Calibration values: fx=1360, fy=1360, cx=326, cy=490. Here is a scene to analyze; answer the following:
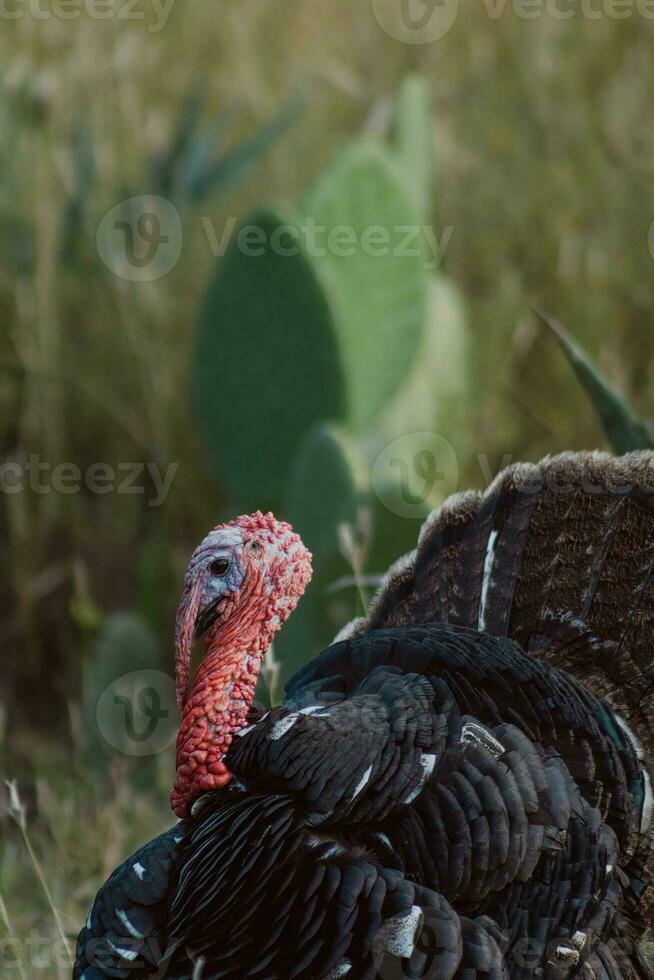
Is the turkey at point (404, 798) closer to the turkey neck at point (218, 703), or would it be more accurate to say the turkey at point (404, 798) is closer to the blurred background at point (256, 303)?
the turkey neck at point (218, 703)

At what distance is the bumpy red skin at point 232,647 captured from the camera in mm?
2205

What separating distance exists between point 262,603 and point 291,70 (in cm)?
463

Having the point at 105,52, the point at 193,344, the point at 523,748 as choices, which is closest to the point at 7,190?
the point at 105,52

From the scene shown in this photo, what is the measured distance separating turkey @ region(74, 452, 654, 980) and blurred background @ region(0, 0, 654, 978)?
798 mm

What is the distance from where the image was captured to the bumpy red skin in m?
2.21

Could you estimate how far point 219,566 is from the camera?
2.28 meters

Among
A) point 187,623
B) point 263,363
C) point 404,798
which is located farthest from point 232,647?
point 263,363

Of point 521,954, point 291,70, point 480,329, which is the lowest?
point 521,954

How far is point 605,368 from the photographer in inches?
198

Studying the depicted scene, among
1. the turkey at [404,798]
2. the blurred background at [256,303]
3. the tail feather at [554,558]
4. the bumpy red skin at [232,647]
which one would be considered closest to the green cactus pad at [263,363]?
the blurred background at [256,303]

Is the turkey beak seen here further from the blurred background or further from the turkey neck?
the blurred background

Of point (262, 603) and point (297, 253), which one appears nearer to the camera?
point (262, 603)

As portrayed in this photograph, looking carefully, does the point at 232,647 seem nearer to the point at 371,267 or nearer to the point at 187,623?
the point at 187,623

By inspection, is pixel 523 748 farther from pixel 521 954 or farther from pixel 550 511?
pixel 550 511
